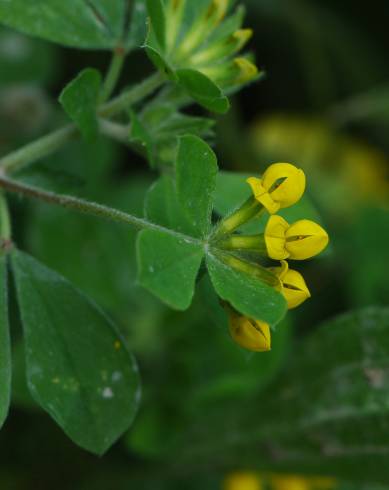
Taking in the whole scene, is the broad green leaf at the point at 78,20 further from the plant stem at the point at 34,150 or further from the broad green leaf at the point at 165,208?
the broad green leaf at the point at 165,208

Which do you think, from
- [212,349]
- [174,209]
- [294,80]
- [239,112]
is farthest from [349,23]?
[174,209]

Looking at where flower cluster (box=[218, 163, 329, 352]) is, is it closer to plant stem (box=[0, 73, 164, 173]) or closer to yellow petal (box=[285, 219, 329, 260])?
yellow petal (box=[285, 219, 329, 260])

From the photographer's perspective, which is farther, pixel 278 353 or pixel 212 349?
pixel 212 349

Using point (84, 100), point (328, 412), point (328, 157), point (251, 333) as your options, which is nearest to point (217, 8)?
point (84, 100)

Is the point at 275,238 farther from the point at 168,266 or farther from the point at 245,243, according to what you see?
the point at 168,266

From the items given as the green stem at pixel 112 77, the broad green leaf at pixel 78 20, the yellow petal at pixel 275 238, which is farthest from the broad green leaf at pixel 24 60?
the yellow petal at pixel 275 238

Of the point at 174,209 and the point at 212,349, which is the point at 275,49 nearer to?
the point at 212,349

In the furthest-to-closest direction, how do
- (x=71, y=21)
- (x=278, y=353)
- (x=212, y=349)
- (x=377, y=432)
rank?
Result: 1. (x=212, y=349)
2. (x=278, y=353)
3. (x=377, y=432)
4. (x=71, y=21)
